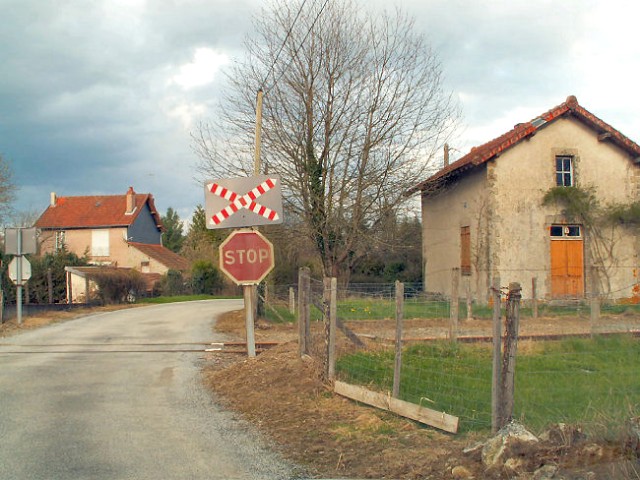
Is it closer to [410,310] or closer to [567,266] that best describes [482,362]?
[410,310]

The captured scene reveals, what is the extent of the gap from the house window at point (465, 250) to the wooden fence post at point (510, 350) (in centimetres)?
2038

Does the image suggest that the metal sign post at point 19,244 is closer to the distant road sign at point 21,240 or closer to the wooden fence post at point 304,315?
the distant road sign at point 21,240

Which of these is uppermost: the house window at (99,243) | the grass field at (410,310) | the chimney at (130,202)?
the chimney at (130,202)

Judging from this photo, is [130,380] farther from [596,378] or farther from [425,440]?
[596,378]

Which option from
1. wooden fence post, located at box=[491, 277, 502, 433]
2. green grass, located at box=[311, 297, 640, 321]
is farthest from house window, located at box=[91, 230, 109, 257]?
wooden fence post, located at box=[491, 277, 502, 433]

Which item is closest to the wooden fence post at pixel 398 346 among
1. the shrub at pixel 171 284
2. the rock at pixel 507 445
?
the rock at pixel 507 445

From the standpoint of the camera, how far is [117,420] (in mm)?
8008

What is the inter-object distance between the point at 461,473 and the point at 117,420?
14.5 ft

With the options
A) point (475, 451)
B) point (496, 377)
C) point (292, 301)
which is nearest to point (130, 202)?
point (292, 301)

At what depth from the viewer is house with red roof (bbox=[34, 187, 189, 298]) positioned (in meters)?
54.9

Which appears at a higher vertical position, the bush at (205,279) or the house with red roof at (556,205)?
the house with red roof at (556,205)

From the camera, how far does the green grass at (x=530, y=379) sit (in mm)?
7223

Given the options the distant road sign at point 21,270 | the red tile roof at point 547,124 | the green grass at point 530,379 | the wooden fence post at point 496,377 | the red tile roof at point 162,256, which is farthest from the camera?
the red tile roof at point 162,256

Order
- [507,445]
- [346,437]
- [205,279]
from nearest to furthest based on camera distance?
1. [507,445]
2. [346,437]
3. [205,279]
